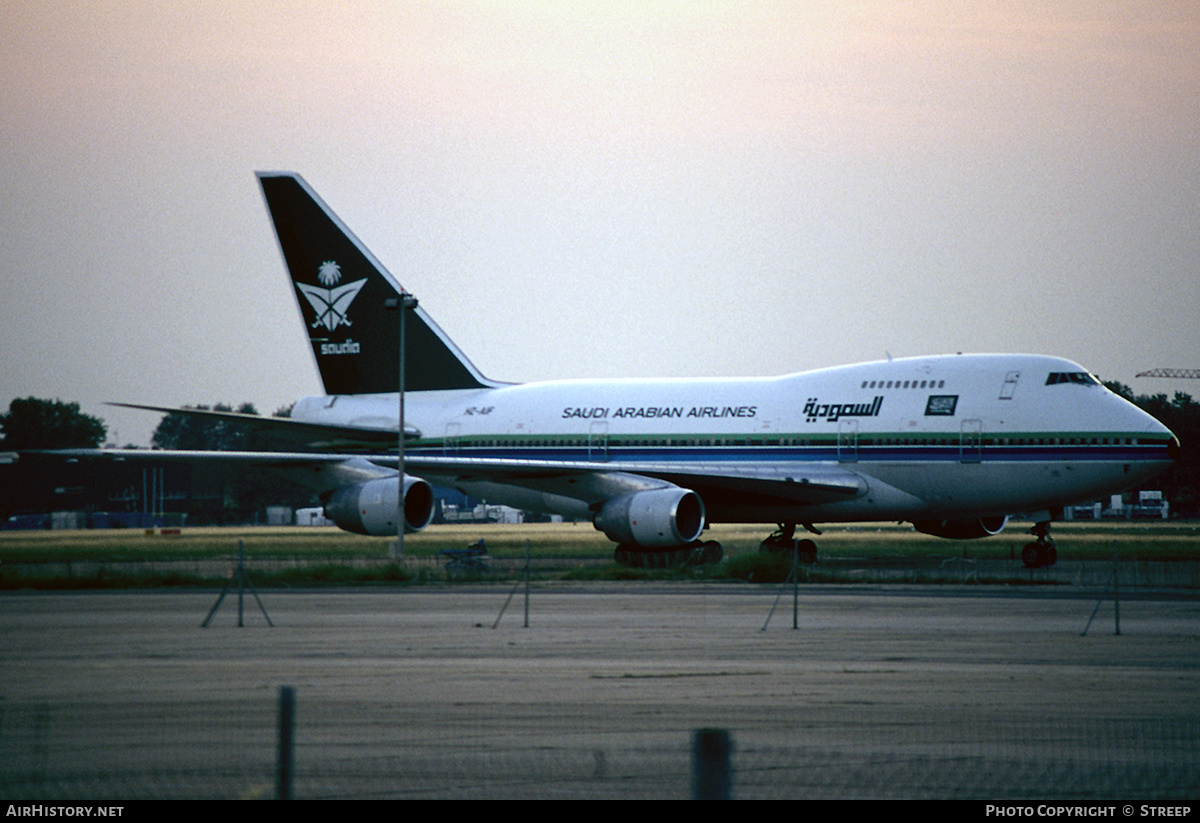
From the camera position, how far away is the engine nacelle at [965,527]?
130 feet

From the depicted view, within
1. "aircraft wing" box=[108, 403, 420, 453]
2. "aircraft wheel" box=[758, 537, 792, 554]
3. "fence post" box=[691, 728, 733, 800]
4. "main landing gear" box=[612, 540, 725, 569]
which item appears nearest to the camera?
"fence post" box=[691, 728, 733, 800]

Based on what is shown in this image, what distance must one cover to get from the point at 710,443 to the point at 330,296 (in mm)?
12322

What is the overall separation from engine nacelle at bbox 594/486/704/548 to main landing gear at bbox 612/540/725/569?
2.02 ft

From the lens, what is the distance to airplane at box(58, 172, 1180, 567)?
34.9 metres

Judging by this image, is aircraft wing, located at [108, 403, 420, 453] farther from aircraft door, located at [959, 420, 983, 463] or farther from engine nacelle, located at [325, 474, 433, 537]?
aircraft door, located at [959, 420, 983, 463]

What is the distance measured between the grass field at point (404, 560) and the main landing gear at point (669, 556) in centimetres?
68

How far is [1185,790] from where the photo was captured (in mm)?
9547

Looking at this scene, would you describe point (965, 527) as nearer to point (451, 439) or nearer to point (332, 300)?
point (451, 439)

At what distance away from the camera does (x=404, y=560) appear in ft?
114

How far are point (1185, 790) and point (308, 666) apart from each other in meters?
9.46

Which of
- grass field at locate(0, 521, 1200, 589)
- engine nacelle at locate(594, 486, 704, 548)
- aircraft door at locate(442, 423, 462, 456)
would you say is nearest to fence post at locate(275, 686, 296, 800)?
grass field at locate(0, 521, 1200, 589)

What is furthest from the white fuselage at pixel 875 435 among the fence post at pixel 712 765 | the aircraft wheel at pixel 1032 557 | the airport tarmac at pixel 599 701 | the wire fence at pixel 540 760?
the fence post at pixel 712 765

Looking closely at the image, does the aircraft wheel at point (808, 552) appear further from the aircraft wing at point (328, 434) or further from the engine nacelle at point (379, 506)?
the aircraft wing at point (328, 434)
